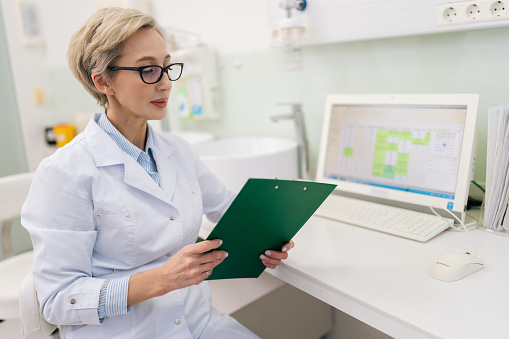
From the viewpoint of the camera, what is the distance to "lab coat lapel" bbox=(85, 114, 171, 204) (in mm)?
993

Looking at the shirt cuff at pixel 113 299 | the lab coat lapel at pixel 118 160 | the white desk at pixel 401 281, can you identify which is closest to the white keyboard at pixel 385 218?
the white desk at pixel 401 281

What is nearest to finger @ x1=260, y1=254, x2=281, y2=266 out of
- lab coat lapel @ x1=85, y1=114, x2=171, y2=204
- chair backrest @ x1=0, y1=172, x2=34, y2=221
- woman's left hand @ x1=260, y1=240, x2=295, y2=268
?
woman's left hand @ x1=260, y1=240, x2=295, y2=268

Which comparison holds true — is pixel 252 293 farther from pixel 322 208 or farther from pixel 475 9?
pixel 475 9

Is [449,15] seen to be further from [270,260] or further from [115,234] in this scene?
[115,234]

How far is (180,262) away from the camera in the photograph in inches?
35.6

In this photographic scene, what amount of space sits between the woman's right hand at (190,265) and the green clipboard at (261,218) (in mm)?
27

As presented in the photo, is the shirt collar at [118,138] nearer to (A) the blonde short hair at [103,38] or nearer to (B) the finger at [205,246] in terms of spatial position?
(A) the blonde short hair at [103,38]

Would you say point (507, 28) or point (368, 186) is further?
A: point (368, 186)

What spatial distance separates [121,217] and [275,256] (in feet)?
1.22

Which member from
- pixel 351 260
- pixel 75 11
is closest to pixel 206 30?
pixel 75 11

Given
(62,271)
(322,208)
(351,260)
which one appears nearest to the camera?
(62,271)

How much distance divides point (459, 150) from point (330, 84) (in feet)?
1.98

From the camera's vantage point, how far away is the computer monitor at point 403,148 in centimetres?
116

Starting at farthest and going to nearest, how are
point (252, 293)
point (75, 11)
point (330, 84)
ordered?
1. point (75, 11)
2. point (330, 84)
3. point (252, 293)
